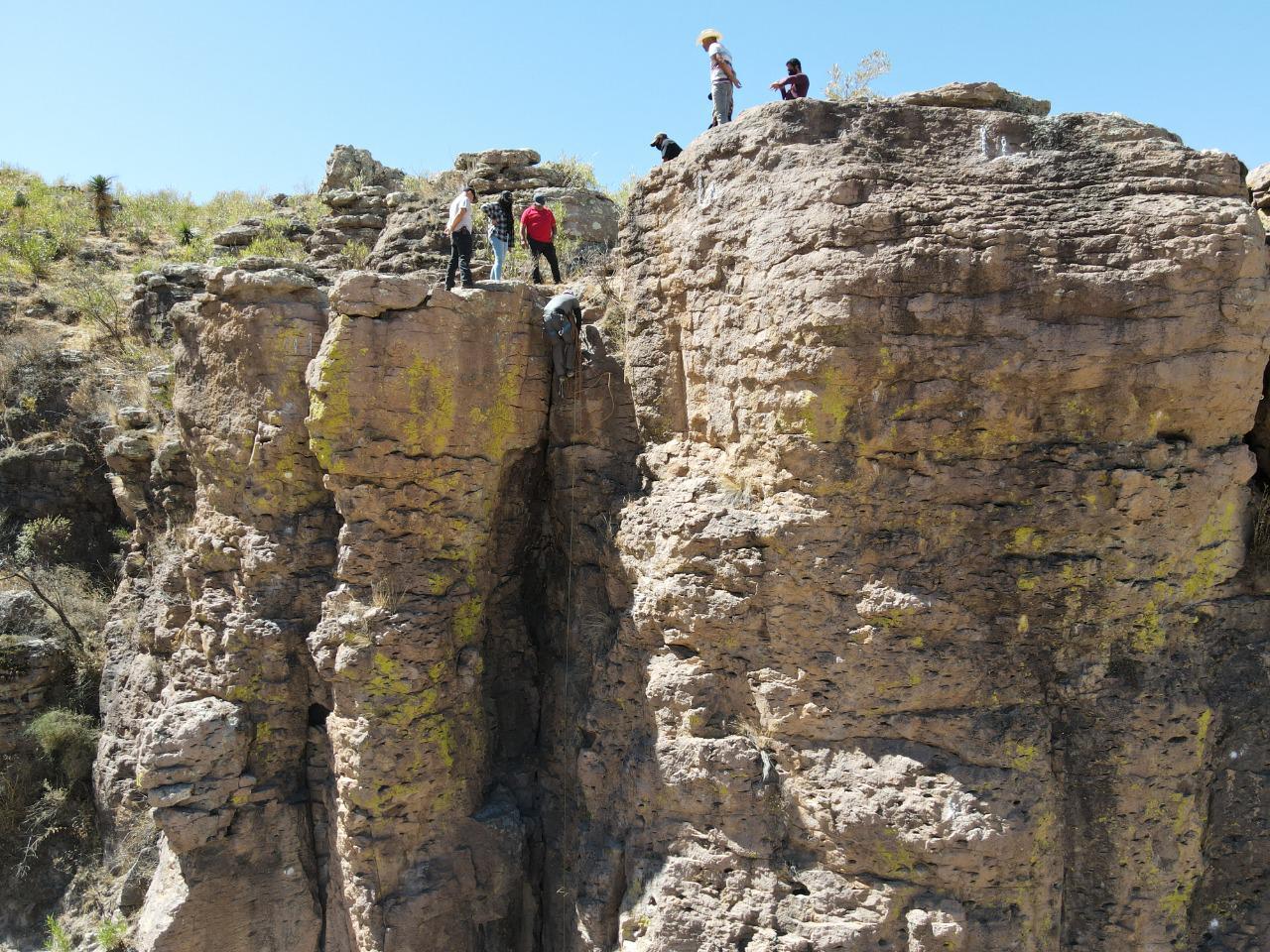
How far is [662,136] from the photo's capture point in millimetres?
7719

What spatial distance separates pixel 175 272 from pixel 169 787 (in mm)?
7490

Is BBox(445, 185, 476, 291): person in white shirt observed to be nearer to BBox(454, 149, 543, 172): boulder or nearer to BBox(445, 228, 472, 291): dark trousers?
BBox(445, 228, 472, 291): dark trousers

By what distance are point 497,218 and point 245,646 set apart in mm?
4203

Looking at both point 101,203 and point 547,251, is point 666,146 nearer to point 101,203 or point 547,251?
point 547,251

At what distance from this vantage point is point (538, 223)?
7.95 m

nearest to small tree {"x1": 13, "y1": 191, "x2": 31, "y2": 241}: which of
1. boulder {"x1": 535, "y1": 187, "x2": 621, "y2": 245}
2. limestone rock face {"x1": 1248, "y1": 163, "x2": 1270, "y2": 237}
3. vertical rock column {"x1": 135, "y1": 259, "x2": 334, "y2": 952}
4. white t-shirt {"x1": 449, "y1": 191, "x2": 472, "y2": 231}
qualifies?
boulder {"x1": 535, "y1": 187, "x2": 621, "y2": 245}

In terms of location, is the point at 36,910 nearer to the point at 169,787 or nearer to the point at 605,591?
the point at 169,787

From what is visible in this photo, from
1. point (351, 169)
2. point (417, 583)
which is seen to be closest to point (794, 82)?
point (417, 583)

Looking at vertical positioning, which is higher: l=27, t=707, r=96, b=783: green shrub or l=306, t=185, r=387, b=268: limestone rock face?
l=306, t=185, r=387, b=268: limestone rock face

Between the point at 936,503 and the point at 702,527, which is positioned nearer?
the point at 936,503

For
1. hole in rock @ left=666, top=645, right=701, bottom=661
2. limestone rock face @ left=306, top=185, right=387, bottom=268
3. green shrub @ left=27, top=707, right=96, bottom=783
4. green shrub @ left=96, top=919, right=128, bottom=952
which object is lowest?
green shrub @ left=96, top=919, right=128, bottom=952

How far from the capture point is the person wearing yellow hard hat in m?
7.19

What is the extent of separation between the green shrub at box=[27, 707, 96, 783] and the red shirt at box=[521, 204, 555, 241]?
7.11 metres

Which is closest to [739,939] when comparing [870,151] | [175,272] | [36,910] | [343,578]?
[343,578]
